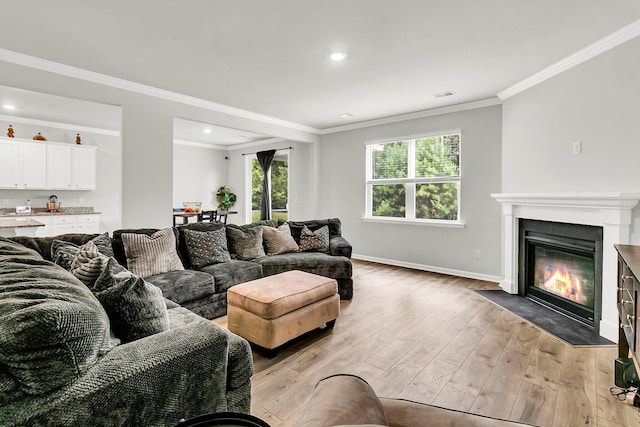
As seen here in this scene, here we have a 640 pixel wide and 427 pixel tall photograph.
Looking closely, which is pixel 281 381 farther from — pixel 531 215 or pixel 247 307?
pixel 531 215

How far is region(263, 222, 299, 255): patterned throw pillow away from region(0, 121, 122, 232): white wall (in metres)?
4.44

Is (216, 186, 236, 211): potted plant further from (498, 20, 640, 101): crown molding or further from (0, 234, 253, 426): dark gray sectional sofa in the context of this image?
(0, 234, 253, 426): dark gray sectional sofa

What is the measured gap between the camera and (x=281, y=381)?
216 centimetres

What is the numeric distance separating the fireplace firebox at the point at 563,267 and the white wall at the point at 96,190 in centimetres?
746

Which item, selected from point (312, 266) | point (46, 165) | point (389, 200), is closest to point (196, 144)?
point (46, 165)

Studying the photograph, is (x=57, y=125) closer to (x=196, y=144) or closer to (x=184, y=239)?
(x=196, y=144)


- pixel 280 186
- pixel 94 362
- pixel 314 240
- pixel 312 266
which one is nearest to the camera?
pixel 94 362

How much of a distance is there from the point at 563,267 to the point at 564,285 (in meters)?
0.19

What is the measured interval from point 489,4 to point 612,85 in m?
1.48

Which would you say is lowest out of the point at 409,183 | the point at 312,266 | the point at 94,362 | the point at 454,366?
the point at 454,366

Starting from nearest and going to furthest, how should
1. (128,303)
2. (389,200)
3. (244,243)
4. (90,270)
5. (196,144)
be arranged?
(128,303), (90,270), (244,243), (389,200), (196,144)

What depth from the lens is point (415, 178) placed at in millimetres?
5340

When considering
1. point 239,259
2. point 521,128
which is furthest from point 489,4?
point 239,259

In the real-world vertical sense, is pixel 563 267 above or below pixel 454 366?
above
